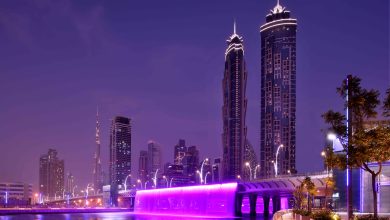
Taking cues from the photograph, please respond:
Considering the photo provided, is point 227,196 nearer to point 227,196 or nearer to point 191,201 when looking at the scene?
point 227,196

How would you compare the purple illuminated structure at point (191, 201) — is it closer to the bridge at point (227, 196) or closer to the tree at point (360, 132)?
the bridge at point (227, 196)

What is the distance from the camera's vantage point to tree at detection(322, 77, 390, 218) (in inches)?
1172

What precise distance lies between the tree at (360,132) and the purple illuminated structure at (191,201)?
8188 centimetres

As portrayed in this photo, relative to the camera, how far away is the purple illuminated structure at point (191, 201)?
11539 cm

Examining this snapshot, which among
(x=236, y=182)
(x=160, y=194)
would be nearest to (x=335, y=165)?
(x=236, y=182)

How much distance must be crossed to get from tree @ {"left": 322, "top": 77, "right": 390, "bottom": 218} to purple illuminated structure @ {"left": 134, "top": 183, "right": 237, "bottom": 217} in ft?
269

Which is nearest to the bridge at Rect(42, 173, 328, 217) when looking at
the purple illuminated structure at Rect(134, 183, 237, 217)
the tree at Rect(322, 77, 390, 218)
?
the purple illuminated structure at Rect(134, 183, 237, 217)

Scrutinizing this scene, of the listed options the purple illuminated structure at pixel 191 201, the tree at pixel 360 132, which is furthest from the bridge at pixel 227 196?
the tree at pixel 360 132

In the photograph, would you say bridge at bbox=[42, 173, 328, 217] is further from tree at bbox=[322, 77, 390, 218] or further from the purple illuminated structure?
tree at bbox=[322, 77, 390, 218]

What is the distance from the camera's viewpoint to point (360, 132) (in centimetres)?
3072

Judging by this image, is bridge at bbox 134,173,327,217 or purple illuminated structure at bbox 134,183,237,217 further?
purple illuminated structure at bbox 134,183,237,217

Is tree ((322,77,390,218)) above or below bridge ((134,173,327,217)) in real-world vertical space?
above

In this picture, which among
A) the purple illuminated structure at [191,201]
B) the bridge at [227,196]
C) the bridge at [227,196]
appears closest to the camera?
the bridge at [227,196]

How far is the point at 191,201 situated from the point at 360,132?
10761 centimetres
